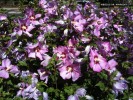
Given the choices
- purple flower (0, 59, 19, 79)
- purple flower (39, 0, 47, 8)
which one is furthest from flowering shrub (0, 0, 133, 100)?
purple flower (39, 0, 47, 8)

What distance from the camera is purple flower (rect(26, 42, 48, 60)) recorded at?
2371 mm

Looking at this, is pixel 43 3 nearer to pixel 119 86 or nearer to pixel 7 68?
pixel 7 68

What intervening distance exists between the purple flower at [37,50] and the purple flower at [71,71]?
20cm

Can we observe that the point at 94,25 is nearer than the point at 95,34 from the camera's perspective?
No

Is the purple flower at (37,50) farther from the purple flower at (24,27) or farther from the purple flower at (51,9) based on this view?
the purple flower at (51,9)

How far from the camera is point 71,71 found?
7.36 ft

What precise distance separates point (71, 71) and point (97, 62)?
173 millimetres

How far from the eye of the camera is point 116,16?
3.91 meters

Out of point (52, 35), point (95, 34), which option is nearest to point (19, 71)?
point (52, 35)

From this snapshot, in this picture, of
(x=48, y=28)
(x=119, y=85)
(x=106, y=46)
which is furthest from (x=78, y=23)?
(x=119, y=85)

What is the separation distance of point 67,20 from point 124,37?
2.31 feet

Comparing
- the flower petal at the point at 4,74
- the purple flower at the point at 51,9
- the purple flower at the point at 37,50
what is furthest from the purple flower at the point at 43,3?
the flower petal at the point at 4,74

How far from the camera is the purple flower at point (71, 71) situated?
7.27 ft

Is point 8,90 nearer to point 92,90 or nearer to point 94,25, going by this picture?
point 92,90
